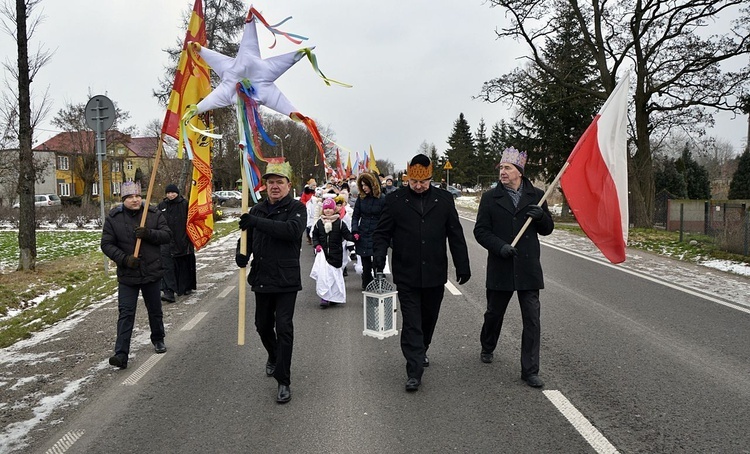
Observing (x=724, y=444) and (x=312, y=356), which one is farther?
(x=312, y=356)

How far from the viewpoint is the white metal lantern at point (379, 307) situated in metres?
6.00

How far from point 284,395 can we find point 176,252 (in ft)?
18.4

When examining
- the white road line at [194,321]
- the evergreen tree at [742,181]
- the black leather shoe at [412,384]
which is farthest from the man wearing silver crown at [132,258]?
the evergreen tree at [742,181]

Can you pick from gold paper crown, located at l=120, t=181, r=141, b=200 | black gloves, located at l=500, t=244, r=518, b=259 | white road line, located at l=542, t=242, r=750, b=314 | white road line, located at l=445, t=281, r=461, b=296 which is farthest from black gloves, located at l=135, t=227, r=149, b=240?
white road line, located at l=542, t=242, r=750, b=314

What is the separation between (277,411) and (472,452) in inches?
63.7

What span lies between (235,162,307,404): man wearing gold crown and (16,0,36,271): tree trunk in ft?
33.5

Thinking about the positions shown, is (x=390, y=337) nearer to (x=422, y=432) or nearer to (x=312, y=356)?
(x=312, y=356)

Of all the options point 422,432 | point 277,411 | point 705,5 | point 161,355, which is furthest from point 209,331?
point 705,5

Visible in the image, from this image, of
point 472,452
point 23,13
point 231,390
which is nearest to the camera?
point 472,452

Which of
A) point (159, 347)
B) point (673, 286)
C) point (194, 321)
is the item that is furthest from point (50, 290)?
point (673, 286)

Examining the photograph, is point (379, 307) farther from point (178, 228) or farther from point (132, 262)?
point (178, 228)

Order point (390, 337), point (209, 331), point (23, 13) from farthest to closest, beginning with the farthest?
point (23, 13), point (209, 331), point (390, 337)

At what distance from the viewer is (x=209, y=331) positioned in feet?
24.2

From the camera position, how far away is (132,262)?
6008 mm
